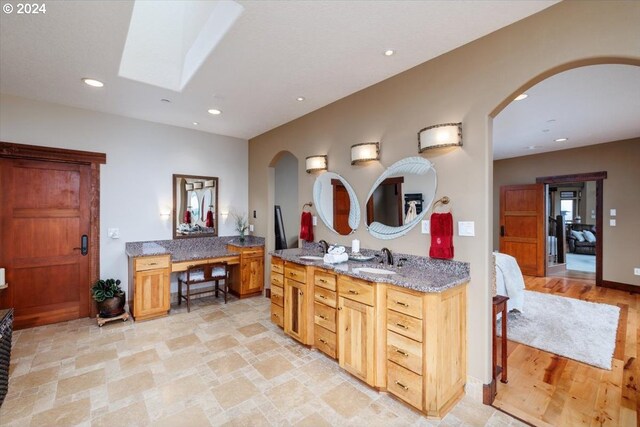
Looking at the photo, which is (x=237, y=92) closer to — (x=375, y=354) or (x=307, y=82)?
(x=307, y=82)

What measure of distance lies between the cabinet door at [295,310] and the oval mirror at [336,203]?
Result: 886mm

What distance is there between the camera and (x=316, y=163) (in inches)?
145

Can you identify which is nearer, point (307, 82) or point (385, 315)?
point (385, 315)

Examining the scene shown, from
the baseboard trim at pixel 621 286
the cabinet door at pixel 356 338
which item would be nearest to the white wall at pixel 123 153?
the cabinet door at pixel 356 338

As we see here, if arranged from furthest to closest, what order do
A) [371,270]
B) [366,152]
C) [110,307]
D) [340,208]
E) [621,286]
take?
[621,286] < [110,307] < [340,208] < [366,152] < [371,270]

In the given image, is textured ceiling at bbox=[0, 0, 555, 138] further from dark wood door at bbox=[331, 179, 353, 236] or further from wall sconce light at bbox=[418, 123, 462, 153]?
dark wood door at bbox=[331, 179, 353, 236]

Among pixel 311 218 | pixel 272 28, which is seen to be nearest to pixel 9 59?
pixel 272 28

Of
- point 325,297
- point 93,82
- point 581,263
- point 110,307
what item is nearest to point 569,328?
point 325,297

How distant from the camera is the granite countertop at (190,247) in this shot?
158 inches

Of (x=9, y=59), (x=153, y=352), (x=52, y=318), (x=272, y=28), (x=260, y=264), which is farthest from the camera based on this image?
(x=260, y=264)

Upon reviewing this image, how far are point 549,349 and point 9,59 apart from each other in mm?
5977

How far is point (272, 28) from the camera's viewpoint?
2.07 metres

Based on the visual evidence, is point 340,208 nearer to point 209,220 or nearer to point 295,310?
point 295,310

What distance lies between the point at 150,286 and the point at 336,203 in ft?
8.98
